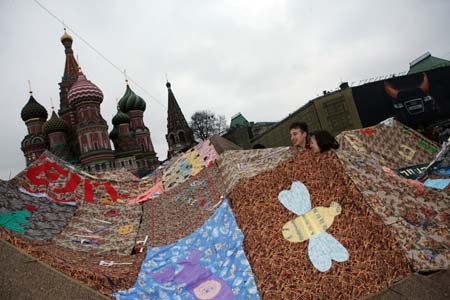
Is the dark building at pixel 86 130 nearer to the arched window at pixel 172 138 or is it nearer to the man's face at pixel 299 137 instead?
the arched window at pixel 172 138

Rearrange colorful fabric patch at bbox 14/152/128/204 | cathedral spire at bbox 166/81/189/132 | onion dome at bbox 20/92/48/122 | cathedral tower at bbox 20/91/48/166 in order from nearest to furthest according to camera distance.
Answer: colorful fabric patch at bbox 14/152/128/204 < cathedral tower at bbox 20/91/48/166 < onion dome at bbox 20/92/48/122 < cathedral spire at bbox 166/81/189/132

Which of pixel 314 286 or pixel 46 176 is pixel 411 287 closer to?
pixel 314 286

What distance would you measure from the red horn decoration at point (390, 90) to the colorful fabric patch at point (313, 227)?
1874cm

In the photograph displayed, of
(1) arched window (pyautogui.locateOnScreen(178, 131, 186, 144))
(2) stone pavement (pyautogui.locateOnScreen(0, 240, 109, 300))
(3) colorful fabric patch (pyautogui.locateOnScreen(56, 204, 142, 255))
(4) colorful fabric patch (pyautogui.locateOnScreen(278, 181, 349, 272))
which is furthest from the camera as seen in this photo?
(1) arched window (pyautogui.locateOnScreen(178, 131, 186, 144))

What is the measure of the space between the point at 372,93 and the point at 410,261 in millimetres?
18692

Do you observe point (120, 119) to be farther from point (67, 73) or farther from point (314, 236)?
point (314, 236)

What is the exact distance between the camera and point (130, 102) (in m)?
42.3

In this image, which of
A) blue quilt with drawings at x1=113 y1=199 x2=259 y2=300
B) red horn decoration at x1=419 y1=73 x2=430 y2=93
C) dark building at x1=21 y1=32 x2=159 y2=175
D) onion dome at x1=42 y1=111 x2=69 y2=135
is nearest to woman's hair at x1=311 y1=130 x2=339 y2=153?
blue quilt with drawings at x1=113 y1=199 x2=259 y2=300

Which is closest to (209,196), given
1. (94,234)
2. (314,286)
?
(94,234)

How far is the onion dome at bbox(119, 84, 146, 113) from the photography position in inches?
1667

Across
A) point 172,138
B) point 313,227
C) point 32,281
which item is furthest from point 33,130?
point 313,227

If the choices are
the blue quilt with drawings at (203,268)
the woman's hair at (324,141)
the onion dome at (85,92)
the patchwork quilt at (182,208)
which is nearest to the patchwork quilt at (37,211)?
the patchwork quilt at (182,208)

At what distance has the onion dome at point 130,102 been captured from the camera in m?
42.3

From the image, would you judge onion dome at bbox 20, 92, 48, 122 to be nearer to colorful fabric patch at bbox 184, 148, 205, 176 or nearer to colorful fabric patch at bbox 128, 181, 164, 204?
colorful fabric patch at bbox 184, 148, 205, 176
